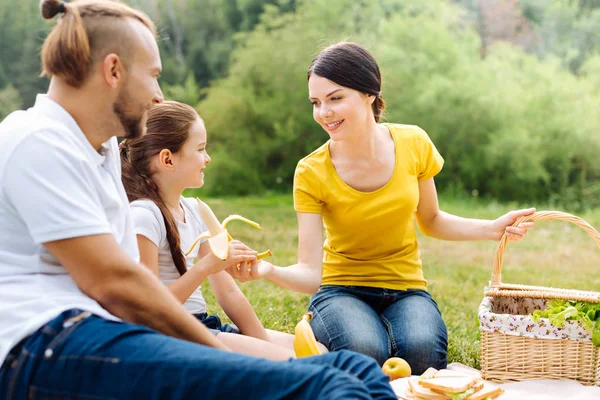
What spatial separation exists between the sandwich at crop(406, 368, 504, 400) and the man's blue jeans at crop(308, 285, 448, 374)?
0.34 metres

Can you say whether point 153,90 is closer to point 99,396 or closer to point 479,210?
point 99,396

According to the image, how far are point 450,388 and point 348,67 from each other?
54.6 inches

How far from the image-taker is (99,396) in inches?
66.6

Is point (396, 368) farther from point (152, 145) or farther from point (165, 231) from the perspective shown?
point (152, 145)

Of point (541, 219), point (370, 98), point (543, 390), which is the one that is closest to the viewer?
point (543, 390)

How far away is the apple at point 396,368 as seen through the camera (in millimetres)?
2967

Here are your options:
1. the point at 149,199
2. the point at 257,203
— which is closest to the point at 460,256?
the point at 257,203

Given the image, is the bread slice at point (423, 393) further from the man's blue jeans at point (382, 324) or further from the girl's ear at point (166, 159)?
the girl's ear at point (166, 159)

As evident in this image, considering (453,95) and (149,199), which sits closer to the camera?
(149,199)

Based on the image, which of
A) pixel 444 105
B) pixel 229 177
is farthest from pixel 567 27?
pixel 229 177

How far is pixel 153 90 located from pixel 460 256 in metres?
5.14

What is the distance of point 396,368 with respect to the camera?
2971mm

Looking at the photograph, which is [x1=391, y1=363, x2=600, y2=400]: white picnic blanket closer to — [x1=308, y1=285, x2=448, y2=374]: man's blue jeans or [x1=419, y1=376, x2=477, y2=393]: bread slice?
[x1=419, y1=376, x2=477, y2=393]: bread slice

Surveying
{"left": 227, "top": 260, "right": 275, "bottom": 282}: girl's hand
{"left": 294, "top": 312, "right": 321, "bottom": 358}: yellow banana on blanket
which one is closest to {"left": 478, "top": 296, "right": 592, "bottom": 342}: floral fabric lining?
{"left": 294, "top": 312, "right": 321, "bottom": 358}: yellow banana on blanket
